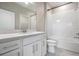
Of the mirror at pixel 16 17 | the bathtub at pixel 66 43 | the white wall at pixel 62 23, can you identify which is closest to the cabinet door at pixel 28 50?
the mirror at pixel 16 17

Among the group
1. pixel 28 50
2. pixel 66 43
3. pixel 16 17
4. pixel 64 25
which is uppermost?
pixel 16 17

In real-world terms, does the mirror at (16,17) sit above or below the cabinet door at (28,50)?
above

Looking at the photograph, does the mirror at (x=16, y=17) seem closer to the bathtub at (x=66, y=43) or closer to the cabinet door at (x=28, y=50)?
the cabinet door at (x=28, y=50)

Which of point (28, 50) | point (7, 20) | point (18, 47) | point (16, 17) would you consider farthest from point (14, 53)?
point (16, 17)

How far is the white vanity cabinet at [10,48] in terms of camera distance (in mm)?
896

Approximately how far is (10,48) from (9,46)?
0.04 m

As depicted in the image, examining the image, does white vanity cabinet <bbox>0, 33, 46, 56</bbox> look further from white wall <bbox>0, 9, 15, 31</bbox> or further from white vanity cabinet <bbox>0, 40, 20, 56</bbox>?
white wall <bbox>0, 9, 15, 31</bbox>

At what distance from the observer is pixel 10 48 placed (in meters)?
0.98

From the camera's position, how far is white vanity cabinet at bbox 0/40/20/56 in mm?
896

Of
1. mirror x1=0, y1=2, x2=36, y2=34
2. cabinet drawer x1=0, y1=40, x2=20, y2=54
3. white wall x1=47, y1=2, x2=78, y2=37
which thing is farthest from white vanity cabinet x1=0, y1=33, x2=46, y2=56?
white wall x1=47, y1=2, x2=78, y2=37

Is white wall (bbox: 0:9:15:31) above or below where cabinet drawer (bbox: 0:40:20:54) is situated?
above

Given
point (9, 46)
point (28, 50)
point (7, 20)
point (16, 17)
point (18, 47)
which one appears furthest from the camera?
point (16, 17)

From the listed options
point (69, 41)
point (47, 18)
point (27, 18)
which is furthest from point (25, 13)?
point (69, 41)

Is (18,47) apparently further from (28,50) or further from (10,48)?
(28,50)
